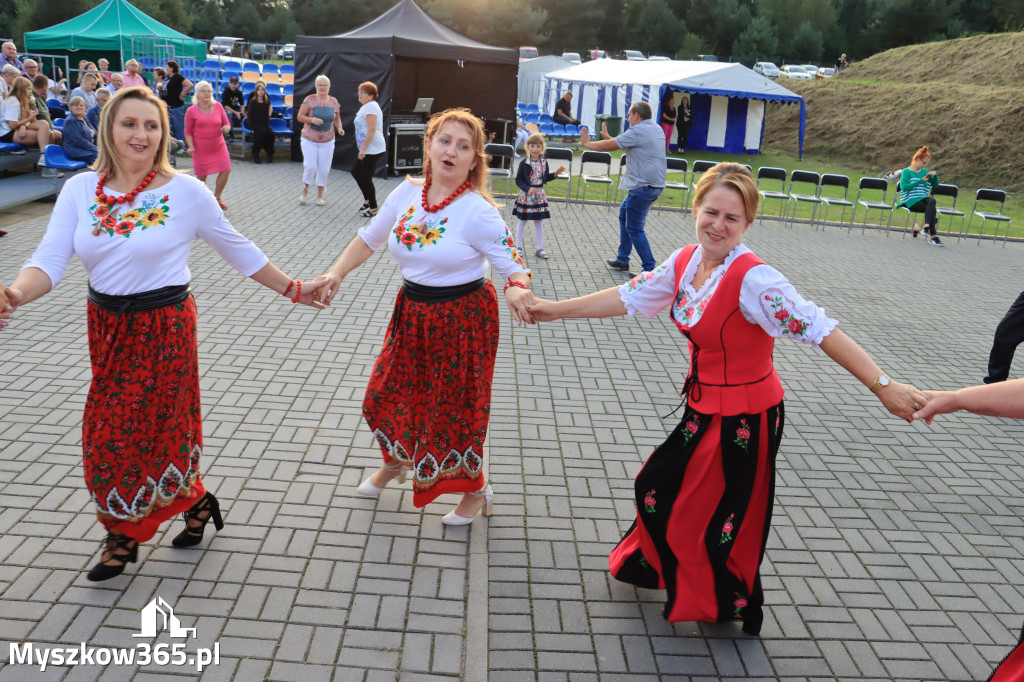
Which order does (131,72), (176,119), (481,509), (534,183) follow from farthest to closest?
(176,119) → (131,72) → (534,183) → (481,509)

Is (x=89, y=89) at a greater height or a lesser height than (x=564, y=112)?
lesser

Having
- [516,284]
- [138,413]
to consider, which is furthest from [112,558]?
[516,284]

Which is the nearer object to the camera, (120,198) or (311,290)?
(120,198)

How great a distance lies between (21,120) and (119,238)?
38.2 ft

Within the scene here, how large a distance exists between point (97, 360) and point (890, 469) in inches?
185

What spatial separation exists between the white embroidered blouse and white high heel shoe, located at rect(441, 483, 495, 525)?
1.77 m

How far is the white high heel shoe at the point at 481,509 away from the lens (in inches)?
162

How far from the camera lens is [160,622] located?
10.6 ft

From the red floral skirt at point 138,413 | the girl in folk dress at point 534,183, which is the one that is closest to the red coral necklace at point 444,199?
the red floral skirt at point 138,413

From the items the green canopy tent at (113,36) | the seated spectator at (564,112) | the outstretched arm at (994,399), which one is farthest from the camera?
the seated spectator at (564,112)

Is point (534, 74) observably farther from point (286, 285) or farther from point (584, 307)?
point (584, 307)

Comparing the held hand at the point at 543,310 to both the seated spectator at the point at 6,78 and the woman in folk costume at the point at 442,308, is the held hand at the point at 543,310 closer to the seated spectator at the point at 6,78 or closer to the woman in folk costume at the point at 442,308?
the woman in folk costume at the point at 442,308

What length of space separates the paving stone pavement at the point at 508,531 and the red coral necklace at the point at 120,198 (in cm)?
163

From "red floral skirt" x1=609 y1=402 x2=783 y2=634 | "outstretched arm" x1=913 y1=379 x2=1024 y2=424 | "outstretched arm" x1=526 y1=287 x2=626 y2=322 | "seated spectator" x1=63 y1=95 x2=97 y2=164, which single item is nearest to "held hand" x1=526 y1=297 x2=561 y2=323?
"outstretched arm" x1=526 y1=287 x2=626 y2=322
